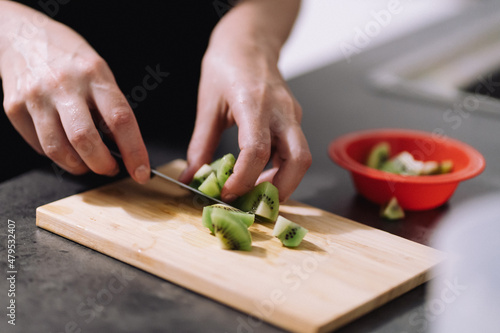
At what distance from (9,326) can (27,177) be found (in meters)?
0.71

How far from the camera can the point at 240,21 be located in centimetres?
173

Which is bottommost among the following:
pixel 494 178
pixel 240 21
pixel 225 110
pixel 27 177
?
pixel 27 177

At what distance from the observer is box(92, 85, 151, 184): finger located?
1.33m

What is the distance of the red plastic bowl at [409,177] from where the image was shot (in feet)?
4.75

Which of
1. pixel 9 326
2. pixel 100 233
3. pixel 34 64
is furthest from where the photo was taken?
pixel 34 64

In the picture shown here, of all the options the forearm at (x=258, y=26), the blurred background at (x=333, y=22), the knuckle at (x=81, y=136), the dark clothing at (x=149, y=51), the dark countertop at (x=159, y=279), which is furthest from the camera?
the blurred background at (x=333, y=22)

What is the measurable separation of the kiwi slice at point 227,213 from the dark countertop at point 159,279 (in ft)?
0.63

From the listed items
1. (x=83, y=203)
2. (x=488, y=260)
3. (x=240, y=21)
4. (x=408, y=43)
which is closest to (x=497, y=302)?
(x=488, y=260)

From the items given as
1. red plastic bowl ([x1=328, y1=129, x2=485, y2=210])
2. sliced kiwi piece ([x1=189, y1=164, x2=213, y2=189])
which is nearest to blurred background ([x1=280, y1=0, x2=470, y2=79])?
red plastic bowl ([x1=328, y1=129, x2=485, y2=210])

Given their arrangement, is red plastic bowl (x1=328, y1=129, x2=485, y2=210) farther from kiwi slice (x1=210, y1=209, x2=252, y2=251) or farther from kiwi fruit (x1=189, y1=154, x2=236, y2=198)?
kiwi slice (x1=210, y1=209, x2=252, y2=251)

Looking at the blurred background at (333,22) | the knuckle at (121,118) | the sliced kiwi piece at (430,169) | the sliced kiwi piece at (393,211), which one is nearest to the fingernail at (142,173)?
the knuckle at (121,118)

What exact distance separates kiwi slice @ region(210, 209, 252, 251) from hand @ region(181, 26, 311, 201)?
0.15 meters

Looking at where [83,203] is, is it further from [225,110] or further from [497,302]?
[497,302]

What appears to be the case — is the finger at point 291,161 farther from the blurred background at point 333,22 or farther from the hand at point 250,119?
the blurred background at point 333,22
